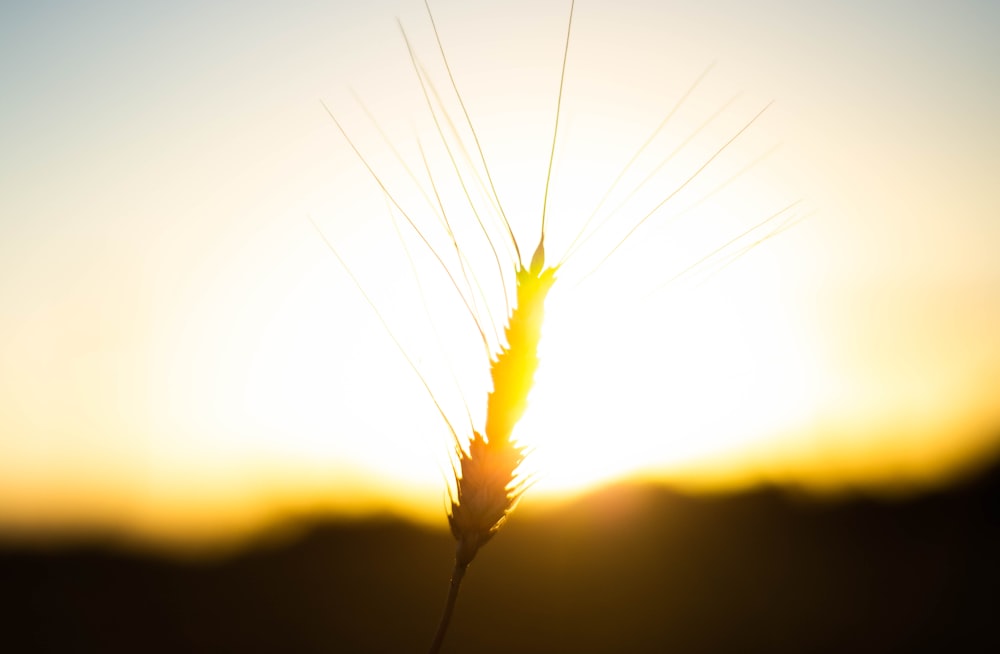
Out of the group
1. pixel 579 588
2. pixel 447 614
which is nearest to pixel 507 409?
pixel 447 614

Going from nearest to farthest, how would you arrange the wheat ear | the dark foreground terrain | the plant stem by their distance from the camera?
1. the plant stem
2. the wheat ear
3. the dark foreground terrain

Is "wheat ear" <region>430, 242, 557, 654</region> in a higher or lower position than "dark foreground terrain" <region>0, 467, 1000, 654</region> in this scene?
lower

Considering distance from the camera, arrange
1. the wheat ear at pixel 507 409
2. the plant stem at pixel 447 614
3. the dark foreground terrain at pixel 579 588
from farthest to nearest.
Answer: the dark foreground terrain at pixel 579 588, the wheat ear at pixel 507 409, the plant stem at pixel 447 614

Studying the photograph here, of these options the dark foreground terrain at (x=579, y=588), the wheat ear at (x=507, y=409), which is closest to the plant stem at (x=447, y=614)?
the wheat ear at (x=507, y=409)

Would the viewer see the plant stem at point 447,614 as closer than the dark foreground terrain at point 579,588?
Yes

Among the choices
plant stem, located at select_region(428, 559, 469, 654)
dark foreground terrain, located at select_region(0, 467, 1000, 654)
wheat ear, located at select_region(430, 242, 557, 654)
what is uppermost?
dark foreground terrain, located at select_region(0, 467, 1000, 654)

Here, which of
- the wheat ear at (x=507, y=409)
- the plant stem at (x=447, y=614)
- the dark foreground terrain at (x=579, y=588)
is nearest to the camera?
the plant stem at (x=447, y=614)

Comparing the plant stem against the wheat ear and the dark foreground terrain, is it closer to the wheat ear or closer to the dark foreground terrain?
the wheat ear

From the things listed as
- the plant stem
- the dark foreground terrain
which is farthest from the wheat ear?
the dark foreground terrain

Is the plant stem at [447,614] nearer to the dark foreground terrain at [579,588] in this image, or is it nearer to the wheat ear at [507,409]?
the wheat ear at [507,409]
